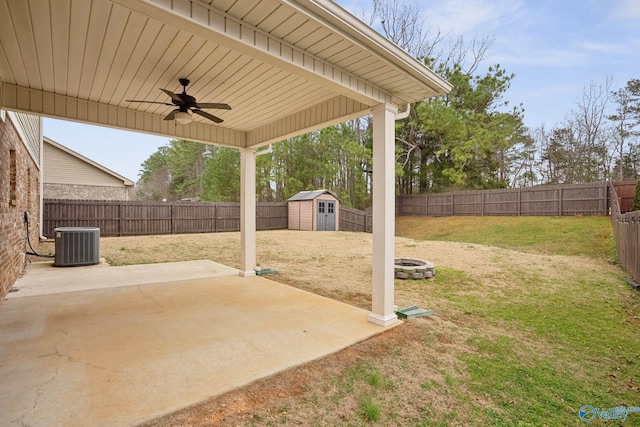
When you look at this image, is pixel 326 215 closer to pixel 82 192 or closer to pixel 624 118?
pixel 82 192

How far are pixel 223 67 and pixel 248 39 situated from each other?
1106 mm

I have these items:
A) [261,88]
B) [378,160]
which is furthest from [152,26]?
[378,160]

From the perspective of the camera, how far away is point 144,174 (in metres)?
36.1

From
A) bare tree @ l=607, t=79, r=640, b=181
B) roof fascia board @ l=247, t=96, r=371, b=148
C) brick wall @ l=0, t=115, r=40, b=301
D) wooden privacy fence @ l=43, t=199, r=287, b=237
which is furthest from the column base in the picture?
bare tree @ l=607, t=79, r=640, b=181

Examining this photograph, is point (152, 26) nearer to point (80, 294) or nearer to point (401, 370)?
point (401, 370)

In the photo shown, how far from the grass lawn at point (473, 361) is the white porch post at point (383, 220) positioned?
1.05 feet

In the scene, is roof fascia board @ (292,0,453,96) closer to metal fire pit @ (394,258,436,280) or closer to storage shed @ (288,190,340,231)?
metal fire pit @ (394,258,436,280)

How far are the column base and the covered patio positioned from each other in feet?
0.04

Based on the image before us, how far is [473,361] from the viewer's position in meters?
2.64

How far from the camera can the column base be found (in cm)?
334

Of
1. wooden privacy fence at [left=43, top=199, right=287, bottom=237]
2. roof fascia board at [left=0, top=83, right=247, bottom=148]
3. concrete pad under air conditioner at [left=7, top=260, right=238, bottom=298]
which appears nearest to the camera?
roof fascia board at [left=0, top=83, right=247, bottom=148]

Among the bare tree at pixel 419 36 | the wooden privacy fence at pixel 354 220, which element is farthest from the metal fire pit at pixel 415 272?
the bare tree at pixel 419 36

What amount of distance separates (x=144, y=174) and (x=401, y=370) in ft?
132

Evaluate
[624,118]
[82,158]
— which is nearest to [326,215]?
[82,158]
